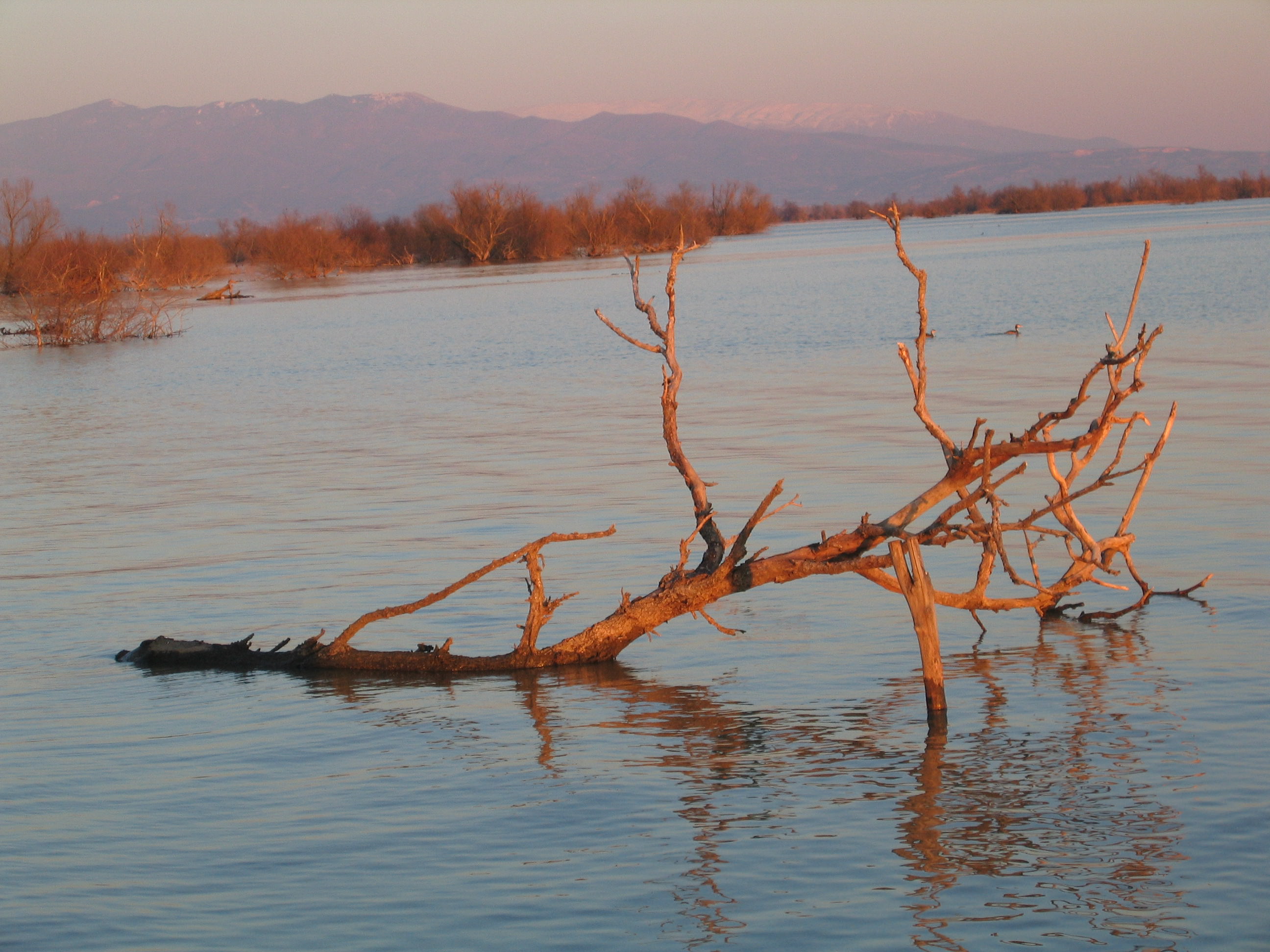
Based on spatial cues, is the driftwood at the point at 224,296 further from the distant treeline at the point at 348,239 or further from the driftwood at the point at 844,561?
the driftwood at the point at 844,561

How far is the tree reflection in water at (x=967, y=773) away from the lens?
6191 millimetres

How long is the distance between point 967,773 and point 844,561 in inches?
70.5

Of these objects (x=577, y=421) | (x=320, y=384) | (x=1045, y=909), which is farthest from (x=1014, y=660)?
(x=320, y=384)

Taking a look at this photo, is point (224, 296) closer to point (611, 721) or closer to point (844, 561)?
point (611, 721)

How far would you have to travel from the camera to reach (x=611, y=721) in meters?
9.09

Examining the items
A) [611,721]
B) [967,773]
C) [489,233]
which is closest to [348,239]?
[489,233]

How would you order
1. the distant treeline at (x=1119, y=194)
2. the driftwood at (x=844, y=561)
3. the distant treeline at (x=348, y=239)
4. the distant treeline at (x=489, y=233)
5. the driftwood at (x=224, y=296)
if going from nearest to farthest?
the driftwood at (x=844, y=561) → the distant treeline at (x=348, y=239) → the driftwood at (x=224, y=296) → the distant treeline at (x=489, y=233) → the distant treeline at (x=1119, y=194)

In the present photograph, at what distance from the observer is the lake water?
6402mm

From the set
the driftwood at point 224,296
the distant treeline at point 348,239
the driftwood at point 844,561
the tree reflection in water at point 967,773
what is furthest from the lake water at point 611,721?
the driftwood at point 224,296

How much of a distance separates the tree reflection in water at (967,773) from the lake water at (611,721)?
27mm

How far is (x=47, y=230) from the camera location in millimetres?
69500

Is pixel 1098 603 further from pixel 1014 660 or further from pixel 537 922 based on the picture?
pixel 537 922

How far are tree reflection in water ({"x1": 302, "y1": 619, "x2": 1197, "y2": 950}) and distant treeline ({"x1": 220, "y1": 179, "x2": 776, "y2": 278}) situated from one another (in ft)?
286

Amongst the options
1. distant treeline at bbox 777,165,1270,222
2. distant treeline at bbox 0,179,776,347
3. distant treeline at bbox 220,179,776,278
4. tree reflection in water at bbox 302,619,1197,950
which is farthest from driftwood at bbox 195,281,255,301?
distant treeline at bbox 777,165,1270,222
